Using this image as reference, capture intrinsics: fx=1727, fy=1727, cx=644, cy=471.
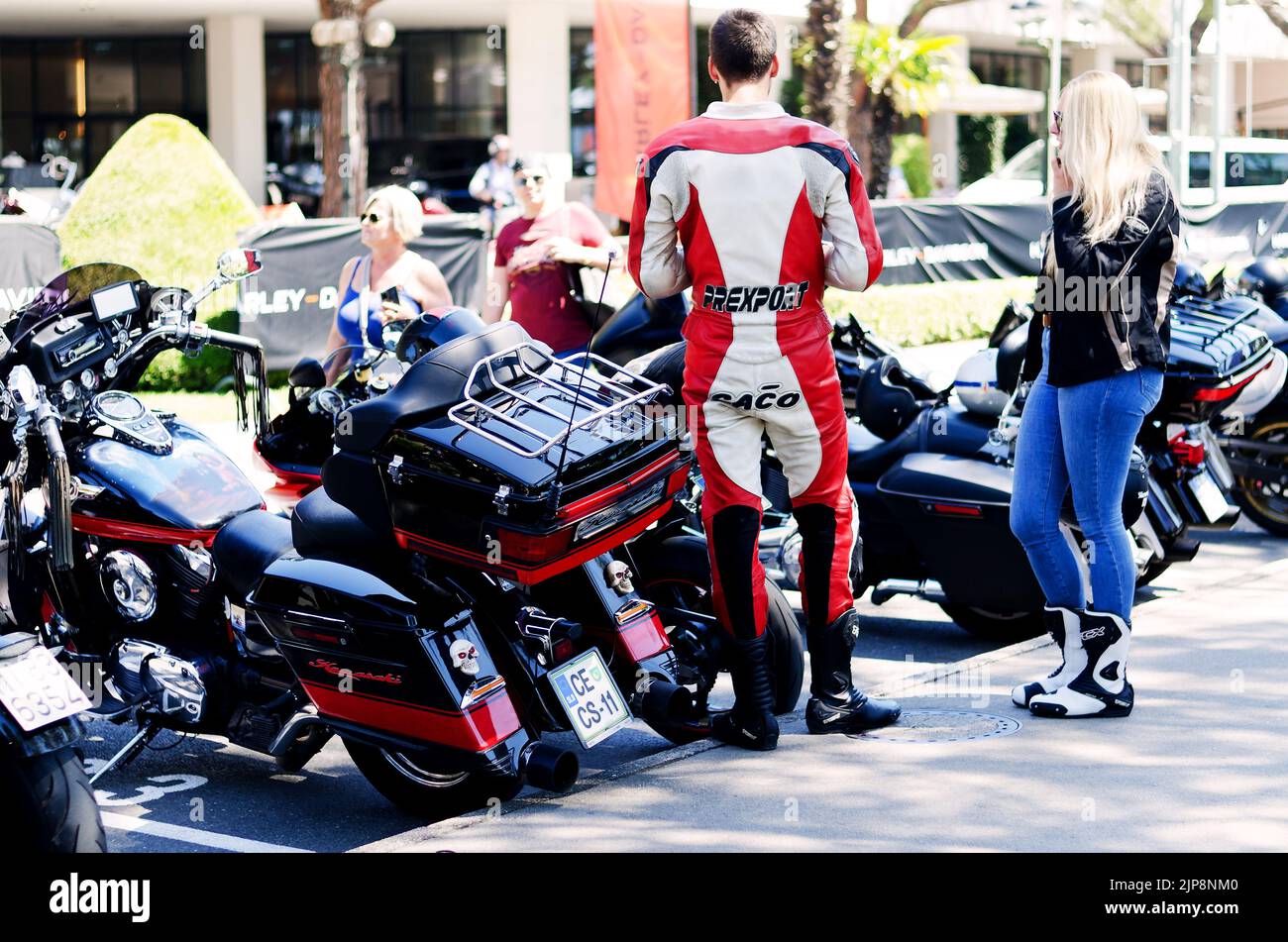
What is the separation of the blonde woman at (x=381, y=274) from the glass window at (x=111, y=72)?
30.7 metres

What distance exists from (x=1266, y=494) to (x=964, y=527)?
2.99m

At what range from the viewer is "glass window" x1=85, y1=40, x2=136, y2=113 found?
36.1 meters

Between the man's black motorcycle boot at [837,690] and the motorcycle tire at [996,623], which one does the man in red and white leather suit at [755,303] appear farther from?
the motorcycle tire at [996,623]

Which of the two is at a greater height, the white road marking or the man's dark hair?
the man's dark hair

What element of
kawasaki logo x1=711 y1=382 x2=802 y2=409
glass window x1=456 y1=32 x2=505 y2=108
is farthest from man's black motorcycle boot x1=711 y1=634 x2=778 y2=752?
glass window x1=456 y1=32 x2=505 y2=108

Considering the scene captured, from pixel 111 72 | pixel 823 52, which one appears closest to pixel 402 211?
pixel 823 52

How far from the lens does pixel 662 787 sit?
4.64 m

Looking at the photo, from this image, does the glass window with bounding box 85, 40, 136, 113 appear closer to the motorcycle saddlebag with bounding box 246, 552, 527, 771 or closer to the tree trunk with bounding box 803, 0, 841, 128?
the tree trunk with bounding box 803, 0, 841, 128

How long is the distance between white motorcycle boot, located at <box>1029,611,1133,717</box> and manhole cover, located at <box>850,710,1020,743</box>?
16 cm

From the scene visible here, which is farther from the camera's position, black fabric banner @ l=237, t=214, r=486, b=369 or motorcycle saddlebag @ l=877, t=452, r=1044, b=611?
black fabric banner @ l=237, t=214, r=486, b=369

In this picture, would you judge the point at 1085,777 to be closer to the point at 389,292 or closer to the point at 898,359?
the point at 898,359

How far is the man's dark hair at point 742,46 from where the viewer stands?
4859mm

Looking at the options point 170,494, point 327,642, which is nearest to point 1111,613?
point 327,642

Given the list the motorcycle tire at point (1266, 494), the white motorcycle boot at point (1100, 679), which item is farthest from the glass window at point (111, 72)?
the white motorcycle boot at point (1100, 679)
